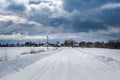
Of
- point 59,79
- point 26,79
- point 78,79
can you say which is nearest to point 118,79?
point 78,79

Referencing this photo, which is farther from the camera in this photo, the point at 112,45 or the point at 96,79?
the point at 112,45

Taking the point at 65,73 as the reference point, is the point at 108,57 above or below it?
below

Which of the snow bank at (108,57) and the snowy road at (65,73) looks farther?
the snow bank at (108,57)

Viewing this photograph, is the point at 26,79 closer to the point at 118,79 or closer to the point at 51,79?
the point at 51,79

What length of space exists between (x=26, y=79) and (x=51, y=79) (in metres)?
1.29

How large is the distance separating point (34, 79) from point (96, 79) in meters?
3.23

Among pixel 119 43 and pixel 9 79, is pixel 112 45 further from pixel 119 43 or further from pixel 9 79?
pixel 9 79

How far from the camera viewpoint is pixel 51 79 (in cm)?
1061

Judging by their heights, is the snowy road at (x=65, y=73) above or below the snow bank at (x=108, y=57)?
above

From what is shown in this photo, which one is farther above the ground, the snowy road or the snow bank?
the snowy road

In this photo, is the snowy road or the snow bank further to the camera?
the snow bank

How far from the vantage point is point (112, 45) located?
153750mm

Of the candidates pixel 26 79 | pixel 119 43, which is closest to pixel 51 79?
pixel 26 79

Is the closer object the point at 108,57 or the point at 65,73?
the point at 65,73
